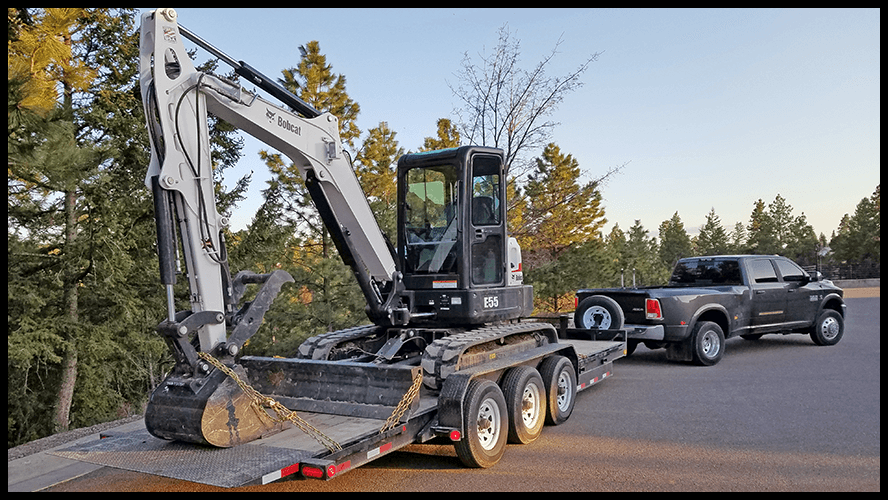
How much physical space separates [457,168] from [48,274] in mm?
10500

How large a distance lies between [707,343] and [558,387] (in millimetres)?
5221

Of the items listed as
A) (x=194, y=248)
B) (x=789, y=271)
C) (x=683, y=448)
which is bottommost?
(x=683, y=448)

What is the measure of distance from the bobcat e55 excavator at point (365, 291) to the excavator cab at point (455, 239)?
2 cm

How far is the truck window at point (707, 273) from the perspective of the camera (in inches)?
502

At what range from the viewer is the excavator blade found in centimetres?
486

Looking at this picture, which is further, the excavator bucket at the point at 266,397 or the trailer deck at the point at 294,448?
the excavator bucket at the point at 266,397

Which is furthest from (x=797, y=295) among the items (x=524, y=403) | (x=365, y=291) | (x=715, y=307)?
(x=365, y=291)

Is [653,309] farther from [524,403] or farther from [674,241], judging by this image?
[674,241]

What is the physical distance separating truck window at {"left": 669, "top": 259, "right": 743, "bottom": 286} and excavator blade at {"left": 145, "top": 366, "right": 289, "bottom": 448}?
1040 centimetres

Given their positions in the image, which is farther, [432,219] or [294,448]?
[432,219]

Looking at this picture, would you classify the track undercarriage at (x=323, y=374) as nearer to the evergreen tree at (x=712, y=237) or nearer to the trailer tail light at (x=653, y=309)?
the trailer tail light at (x=653, y=309)

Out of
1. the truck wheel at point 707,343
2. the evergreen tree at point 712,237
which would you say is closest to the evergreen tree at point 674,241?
the evergreen tree at point 712,237

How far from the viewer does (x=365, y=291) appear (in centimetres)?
736

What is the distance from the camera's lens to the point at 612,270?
27.3m
